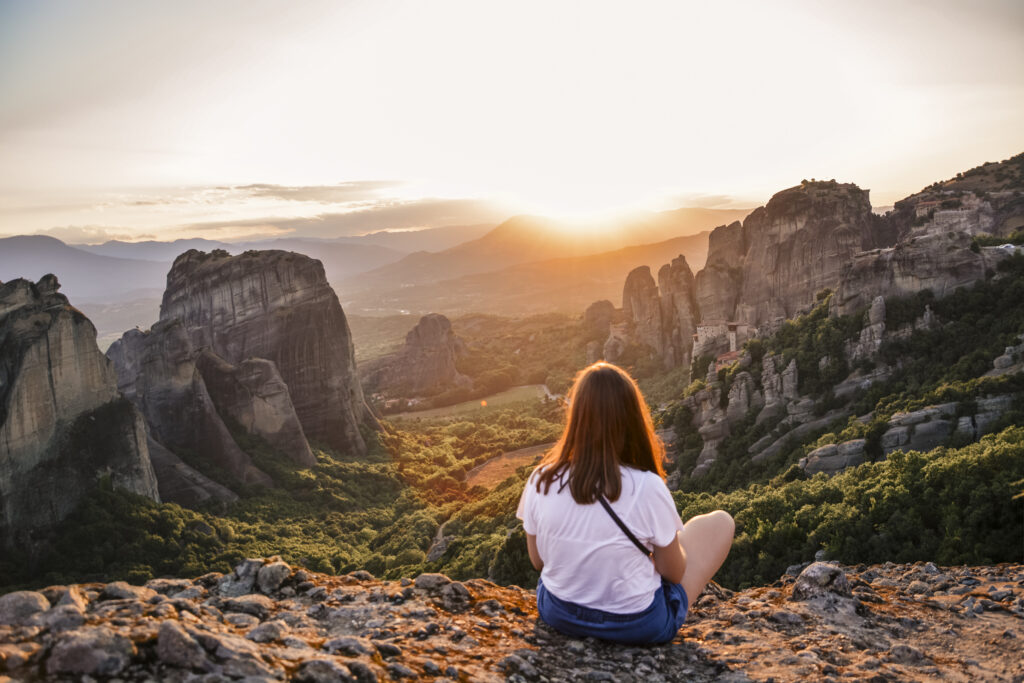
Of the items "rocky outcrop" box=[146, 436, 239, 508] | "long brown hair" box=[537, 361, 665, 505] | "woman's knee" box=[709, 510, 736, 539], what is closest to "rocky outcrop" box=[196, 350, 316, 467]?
"rocky outcrop" box=[146, 436, 239, 508]

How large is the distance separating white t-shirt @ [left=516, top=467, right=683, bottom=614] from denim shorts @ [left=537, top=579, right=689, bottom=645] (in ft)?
0.39

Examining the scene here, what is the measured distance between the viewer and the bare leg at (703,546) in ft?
20.1

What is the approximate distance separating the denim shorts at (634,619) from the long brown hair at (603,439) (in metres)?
1.22

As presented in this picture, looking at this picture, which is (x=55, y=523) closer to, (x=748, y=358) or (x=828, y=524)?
(x=828, y=524)

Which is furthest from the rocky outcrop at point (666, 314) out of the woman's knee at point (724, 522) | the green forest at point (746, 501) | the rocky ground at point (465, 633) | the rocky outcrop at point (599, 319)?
the woman's knee at point (724, 522)

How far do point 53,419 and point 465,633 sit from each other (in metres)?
29.2

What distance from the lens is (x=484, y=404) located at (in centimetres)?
7562

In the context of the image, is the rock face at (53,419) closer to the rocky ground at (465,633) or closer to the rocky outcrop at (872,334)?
the rocky ground at (465,633)

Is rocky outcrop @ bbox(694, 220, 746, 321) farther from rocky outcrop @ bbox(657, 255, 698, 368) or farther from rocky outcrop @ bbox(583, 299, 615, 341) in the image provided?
rocky outcrop @ bbox(583, 299, 615, 341)

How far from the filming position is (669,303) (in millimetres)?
69562

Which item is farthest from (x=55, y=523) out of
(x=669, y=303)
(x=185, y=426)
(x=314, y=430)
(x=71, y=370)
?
(x=669, y=303)

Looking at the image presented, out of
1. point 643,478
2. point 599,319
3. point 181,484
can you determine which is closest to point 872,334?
point 643,478

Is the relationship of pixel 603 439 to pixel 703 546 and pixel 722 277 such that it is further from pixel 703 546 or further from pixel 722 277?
pixel 722 277

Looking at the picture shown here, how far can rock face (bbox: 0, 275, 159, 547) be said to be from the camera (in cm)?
2573
